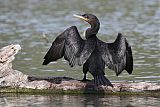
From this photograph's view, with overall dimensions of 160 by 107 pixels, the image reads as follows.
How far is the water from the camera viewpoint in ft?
57.3

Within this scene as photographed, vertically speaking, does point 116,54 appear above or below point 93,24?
below

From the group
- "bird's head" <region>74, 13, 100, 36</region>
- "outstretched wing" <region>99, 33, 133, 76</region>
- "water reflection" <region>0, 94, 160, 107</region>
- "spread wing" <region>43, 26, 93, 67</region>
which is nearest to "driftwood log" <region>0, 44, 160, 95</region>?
"water reflection" <region>0, 94, 160, 107</region>

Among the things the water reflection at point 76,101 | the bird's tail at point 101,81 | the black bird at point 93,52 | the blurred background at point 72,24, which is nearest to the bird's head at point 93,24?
the black bird at point 93,52

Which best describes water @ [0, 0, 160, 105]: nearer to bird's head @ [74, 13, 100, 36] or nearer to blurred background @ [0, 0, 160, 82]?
blurred background @ [0, 0, 160, 82]

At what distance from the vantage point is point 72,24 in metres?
28.3

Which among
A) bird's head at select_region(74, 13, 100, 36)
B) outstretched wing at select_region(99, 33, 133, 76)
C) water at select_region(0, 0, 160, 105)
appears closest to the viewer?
outstretched wing at select_region(99, 33, 133, 76)

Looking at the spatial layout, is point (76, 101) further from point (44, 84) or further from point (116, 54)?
point (116, 54)

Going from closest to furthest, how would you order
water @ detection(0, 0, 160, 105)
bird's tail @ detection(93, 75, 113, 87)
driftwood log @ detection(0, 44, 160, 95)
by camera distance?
1. bird's tail @ detection(93, 75, 113, 87)
2. driftwood log @ detection(0, 44, 160, 95)
3. water @ detection(0, 0, 160, 105)

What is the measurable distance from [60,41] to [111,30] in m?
12.1

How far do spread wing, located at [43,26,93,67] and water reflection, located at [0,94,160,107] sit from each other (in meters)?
0.76

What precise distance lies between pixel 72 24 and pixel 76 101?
15.4 meters

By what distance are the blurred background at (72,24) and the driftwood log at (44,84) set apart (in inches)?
81.6

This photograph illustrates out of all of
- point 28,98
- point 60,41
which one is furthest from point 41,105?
point 60,41

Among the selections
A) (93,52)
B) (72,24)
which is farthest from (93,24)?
(72,24)
